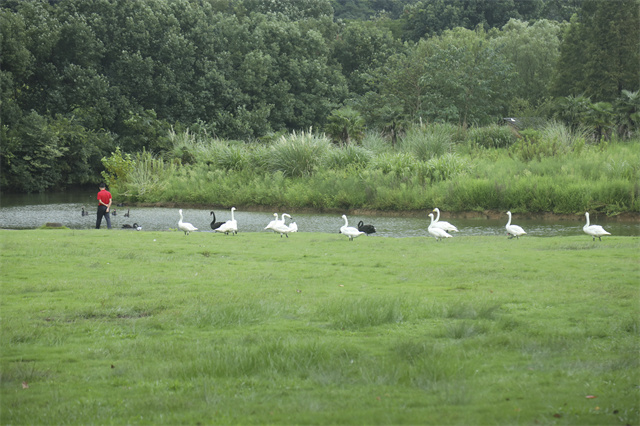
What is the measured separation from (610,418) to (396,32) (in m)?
98.2

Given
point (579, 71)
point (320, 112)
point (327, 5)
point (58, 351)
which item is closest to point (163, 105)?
point (320, 112)

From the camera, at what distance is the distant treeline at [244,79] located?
170 feet

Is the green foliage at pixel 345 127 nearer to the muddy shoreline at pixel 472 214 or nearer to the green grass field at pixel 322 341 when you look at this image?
the muddy shoreline at pixel 472 214

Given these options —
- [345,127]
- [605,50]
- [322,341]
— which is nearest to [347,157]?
[345,127]

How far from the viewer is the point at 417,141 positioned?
36.7 metres

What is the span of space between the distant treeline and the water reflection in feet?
55.3

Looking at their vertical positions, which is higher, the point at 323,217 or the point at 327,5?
the point at 327,5

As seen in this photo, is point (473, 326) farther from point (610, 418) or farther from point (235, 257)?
point (235, 257)

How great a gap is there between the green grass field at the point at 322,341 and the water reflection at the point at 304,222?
9.86 meters

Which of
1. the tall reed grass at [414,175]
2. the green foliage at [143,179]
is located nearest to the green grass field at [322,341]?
the tall reed grass at [414,175]

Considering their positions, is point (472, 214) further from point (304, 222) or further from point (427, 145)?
point (427, 145)

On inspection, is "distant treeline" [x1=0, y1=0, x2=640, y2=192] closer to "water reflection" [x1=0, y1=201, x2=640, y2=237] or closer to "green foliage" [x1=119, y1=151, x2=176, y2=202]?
"green foliage" [x1=119, y1=151, x2=176, y2=202]

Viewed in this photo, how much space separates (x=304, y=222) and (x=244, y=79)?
45.9m

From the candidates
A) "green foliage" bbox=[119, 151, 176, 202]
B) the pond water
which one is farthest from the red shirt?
"green foliage" bbox=[119, 151, 176, 202]
